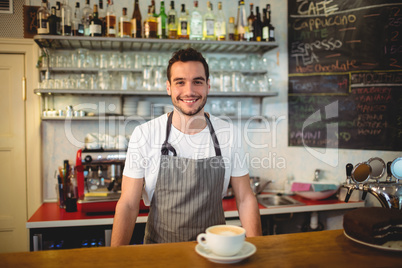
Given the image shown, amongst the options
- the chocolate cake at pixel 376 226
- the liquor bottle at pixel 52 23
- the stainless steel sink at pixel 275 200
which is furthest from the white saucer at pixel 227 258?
the liquor bottle at pixel 52 23

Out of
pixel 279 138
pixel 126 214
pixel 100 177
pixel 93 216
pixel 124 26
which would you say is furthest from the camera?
pixel 279 138

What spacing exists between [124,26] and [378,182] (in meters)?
2.41

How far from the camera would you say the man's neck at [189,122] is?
74.7 inches

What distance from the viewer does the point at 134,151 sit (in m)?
1.80

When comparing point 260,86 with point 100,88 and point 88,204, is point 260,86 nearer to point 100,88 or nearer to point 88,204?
point 100,88

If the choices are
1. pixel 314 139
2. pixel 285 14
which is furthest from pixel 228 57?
pixel 314 139

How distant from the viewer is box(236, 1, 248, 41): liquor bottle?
10.8 feet

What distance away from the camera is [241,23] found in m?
3.38

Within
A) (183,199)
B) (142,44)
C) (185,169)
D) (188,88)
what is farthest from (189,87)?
(142,44)

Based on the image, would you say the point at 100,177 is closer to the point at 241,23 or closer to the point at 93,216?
the point at 93,216

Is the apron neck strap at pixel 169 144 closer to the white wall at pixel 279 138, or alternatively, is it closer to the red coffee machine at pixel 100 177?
the red coffee machine at pixel 100 177

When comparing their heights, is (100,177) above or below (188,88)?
below

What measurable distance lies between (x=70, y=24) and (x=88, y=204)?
1550 mm

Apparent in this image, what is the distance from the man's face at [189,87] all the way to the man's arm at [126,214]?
464mm
